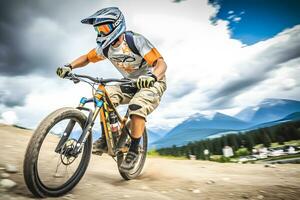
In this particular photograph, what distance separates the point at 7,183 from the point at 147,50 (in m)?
2.84

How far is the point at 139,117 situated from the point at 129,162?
77 cm

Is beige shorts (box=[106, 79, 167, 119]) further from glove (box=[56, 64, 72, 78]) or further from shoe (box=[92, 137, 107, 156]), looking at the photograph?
glove (box=[56, 64, 72, 78])

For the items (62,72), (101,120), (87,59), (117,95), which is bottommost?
(101,120)

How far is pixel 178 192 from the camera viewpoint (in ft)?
12.6

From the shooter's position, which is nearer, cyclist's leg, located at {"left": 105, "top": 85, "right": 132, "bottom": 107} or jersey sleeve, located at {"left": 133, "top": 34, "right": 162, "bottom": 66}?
jersey sleeve, located at {"left": 133, "top": 34, "right": 162, "bottom": 66}

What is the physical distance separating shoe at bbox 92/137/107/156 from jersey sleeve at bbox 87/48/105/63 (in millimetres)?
1638

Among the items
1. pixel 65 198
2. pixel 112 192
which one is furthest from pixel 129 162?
pixel 65 198

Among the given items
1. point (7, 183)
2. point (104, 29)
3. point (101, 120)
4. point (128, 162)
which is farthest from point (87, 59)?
point (7, 183)

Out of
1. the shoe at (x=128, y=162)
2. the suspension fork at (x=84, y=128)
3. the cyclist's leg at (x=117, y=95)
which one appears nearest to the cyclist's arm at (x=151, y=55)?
the cyclist's leg at (x=117, y=95)

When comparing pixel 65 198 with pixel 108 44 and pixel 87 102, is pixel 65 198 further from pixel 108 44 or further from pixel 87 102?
pixel 108 44

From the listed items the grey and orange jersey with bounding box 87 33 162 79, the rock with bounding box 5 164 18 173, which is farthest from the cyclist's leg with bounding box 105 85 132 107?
the rock with bounding box 5 164 18 173

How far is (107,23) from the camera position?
4109mm

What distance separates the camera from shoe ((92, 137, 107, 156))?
412 cm

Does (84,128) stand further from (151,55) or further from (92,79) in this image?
(151,55)
